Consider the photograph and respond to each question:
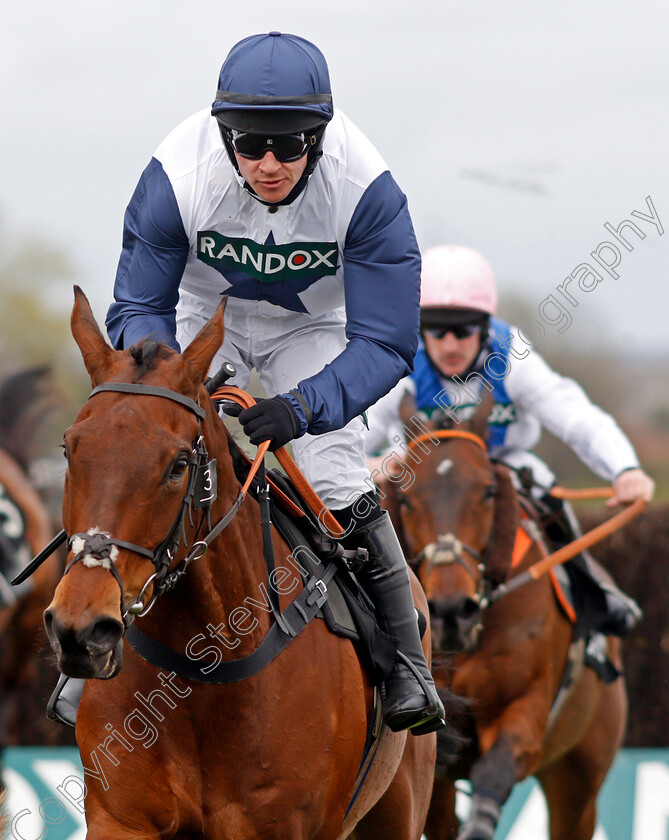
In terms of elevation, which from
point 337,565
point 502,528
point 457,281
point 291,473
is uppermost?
point 291,473

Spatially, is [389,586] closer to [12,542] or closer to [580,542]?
[580,542]

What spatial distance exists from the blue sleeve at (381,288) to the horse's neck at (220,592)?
54 centimetres

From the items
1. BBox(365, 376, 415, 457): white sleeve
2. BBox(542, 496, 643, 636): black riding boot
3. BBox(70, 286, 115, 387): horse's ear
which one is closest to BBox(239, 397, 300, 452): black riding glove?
BBox(70, 286, 115, 387): horse's ear

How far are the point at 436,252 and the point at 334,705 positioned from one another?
4.55m

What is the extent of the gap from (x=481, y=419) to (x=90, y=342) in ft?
12.0

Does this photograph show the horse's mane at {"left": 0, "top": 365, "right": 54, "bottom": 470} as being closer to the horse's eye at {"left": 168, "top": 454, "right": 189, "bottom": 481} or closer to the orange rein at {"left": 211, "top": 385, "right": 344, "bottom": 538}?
the orange rein at {"left": 211, "top": 385, "right": 344, "bottom": 538}

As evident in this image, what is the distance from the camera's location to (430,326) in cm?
721

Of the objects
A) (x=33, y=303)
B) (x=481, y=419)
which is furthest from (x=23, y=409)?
(x=33, y=303)

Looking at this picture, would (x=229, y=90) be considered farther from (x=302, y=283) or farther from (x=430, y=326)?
(x=430, y=326)

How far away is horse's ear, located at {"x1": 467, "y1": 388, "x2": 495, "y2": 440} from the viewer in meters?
6.46

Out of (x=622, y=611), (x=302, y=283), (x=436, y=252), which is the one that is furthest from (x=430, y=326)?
(x=302, y=283)

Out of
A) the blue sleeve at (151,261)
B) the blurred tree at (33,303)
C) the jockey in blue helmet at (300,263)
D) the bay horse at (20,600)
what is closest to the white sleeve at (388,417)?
the bay horse at (20,600)

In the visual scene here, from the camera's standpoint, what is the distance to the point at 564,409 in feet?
23.7

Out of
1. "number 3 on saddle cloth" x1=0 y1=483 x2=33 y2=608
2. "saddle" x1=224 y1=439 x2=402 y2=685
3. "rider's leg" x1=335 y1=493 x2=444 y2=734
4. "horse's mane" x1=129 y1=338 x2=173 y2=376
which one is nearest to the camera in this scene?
"horse's mane" x1=129 y1=338 x2=173 y2=376
